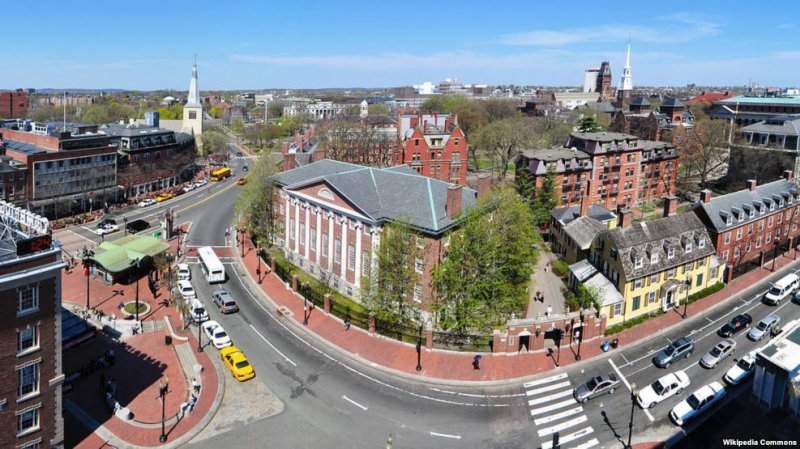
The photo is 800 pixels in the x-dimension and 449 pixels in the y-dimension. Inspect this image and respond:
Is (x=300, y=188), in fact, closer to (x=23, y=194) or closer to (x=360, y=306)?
(x=360, y=306)

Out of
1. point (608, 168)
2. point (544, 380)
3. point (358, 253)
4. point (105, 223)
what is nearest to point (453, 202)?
point (358, 253)

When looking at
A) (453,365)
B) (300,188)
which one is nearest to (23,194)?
(300,188)

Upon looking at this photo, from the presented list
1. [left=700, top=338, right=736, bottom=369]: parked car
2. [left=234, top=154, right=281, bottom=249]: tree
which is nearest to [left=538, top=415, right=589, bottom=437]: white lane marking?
[left=700, top=338, right=736, bottom=369]: parked car

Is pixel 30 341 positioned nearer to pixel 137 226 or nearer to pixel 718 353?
pixel 718 353

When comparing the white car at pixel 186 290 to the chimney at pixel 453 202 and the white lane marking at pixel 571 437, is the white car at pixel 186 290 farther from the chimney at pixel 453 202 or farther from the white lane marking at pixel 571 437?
the white lane marking at pixel 571 437

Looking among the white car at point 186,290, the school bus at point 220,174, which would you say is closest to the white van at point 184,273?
the white car at point 186,290

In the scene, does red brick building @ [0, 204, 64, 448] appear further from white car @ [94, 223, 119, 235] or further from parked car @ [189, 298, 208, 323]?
white car @ [94, 223, 119, 235]
